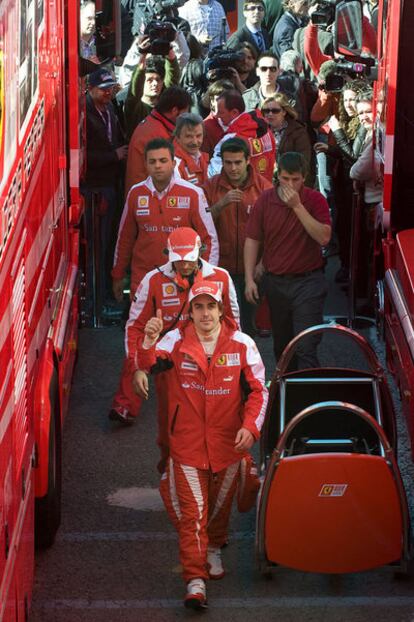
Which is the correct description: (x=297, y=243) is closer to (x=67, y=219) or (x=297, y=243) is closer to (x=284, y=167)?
(x=284, y=167)

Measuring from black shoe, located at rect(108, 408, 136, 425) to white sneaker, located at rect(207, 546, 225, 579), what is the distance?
2.26 metres

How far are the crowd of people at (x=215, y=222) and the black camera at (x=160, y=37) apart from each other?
8 centimetres

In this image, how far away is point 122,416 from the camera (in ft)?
30.3

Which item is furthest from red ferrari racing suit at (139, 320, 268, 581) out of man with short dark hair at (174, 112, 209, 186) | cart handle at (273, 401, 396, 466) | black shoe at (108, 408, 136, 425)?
man with short dark hair at (174, 112, 209, 186)

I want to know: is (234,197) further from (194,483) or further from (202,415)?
(194,483)

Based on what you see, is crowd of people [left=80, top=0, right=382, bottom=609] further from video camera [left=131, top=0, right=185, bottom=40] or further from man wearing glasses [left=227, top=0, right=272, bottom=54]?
video camera [left=131, top=0, right=185, bottom=40]

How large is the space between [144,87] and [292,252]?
345 cm

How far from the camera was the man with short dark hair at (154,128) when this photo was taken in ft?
36.0

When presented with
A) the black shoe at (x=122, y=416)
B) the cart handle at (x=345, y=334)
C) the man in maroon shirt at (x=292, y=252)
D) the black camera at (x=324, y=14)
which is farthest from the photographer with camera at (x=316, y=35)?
the cart handle at (x=345, y=334)

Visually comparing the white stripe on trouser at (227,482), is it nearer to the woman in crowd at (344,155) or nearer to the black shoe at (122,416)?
the black shoe at (122,416)

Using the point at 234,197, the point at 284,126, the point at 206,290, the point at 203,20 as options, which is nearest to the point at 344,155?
the point at 284,126

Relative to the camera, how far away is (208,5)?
54.7ft

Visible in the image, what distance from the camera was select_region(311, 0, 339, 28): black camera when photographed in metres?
14.6

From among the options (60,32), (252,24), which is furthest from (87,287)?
(252,24)
